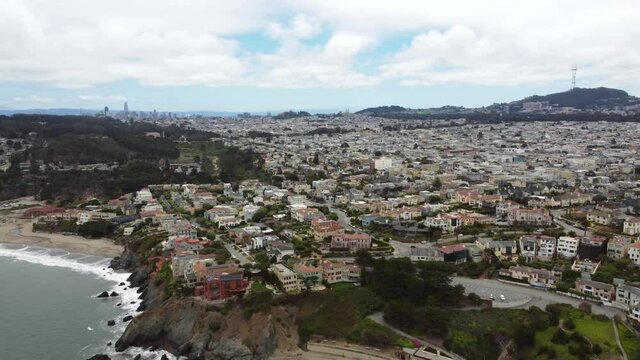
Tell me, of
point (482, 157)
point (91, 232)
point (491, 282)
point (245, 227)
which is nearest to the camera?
point (491, 282)

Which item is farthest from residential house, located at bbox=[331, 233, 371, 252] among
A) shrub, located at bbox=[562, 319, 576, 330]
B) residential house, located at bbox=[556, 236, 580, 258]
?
shrub, located at bbox=[562, 319, 576, 330]

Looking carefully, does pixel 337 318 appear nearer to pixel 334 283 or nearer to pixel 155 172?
pixel 334 283

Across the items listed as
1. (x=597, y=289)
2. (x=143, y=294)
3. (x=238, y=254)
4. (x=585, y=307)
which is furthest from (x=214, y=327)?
(x=597, y=289)

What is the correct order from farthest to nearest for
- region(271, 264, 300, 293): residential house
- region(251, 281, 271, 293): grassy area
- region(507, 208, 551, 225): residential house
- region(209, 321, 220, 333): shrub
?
region(507, 208, 551, 225): residential house < region(271, 264, 300, 293): residential house < region(251, 281, 271, 293): grassy area < region(209, 321, 220, 333): shrub

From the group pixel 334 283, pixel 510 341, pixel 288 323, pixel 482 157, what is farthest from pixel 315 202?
pixel 482 157

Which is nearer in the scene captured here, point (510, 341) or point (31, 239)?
point (510, 341)

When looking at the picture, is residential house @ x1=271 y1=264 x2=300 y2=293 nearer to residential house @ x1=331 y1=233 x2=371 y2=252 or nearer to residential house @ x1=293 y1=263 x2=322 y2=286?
residential house @ x1=293 y1=263 x2=322 y2=286
